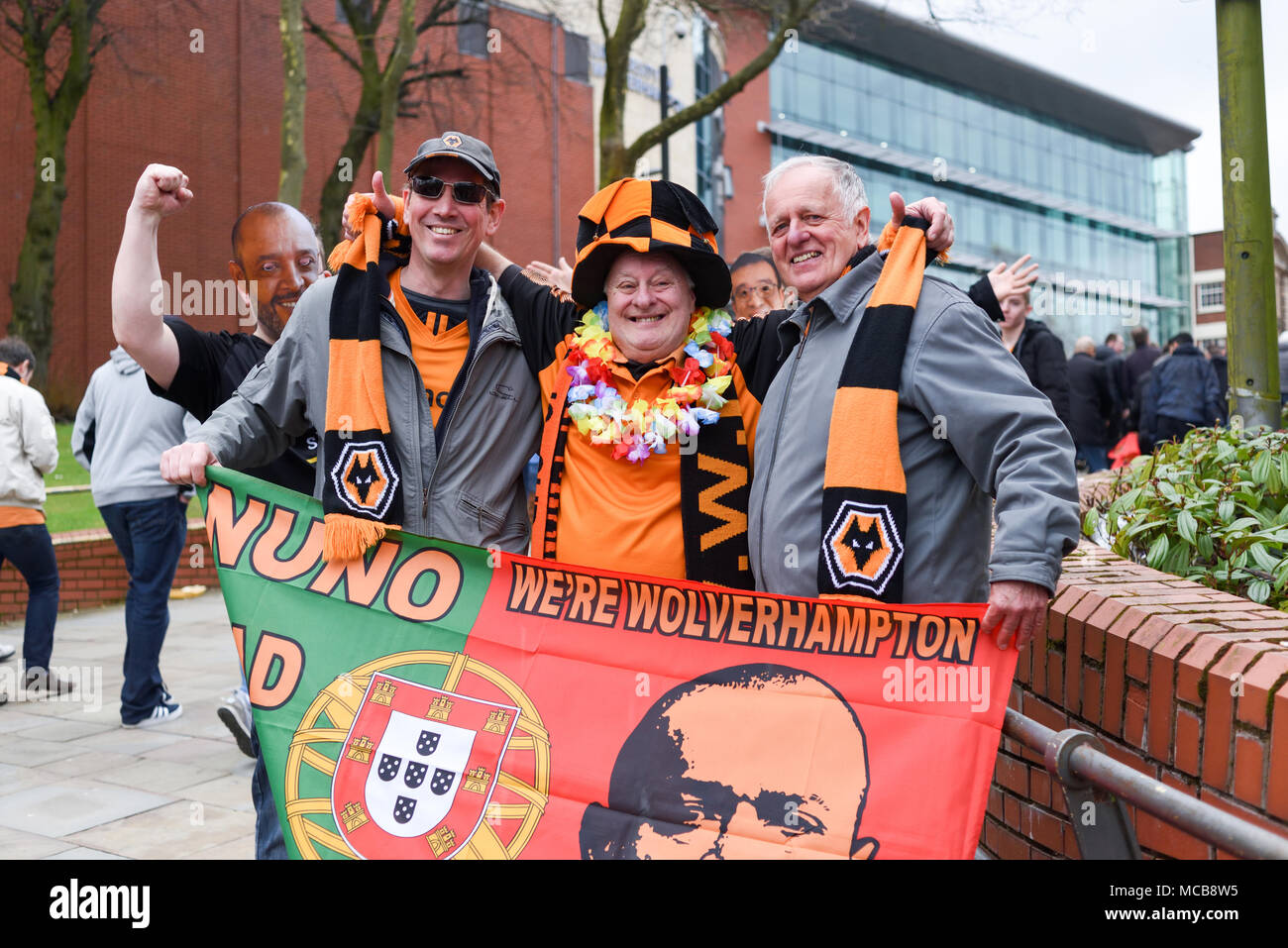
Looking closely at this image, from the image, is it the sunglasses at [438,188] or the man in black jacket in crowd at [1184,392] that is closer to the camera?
the sunglasses at [438,188]

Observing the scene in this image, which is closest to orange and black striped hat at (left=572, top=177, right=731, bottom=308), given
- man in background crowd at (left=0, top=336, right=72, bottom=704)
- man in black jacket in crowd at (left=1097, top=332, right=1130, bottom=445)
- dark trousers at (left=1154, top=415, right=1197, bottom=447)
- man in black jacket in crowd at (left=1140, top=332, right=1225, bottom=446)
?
man in background crowd at (left=0, top=336, right=72, bottom=704)

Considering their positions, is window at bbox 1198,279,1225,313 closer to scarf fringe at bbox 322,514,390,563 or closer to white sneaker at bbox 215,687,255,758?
white sneaker at bbox 215,687,255,758

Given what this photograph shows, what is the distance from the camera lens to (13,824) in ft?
15.9

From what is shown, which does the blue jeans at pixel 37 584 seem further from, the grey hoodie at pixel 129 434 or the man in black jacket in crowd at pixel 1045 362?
the man in black jacket in crowd at pixel 1045 362

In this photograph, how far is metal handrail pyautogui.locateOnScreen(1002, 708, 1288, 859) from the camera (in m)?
1.82

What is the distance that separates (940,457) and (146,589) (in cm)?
528

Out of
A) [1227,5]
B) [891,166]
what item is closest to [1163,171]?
[891,166]

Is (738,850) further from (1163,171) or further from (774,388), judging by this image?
(1163,171)

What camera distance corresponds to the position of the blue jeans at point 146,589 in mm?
6531

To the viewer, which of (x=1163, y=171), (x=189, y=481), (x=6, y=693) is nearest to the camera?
(x=189, y=481)

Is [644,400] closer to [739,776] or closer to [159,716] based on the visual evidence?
[739,776]

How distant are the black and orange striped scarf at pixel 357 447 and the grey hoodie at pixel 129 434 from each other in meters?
3.67

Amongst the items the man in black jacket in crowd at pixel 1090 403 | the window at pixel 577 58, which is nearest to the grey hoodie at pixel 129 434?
the man in black jacket in crowd at pixel 1090 403

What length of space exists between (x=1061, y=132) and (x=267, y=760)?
2501 inches
